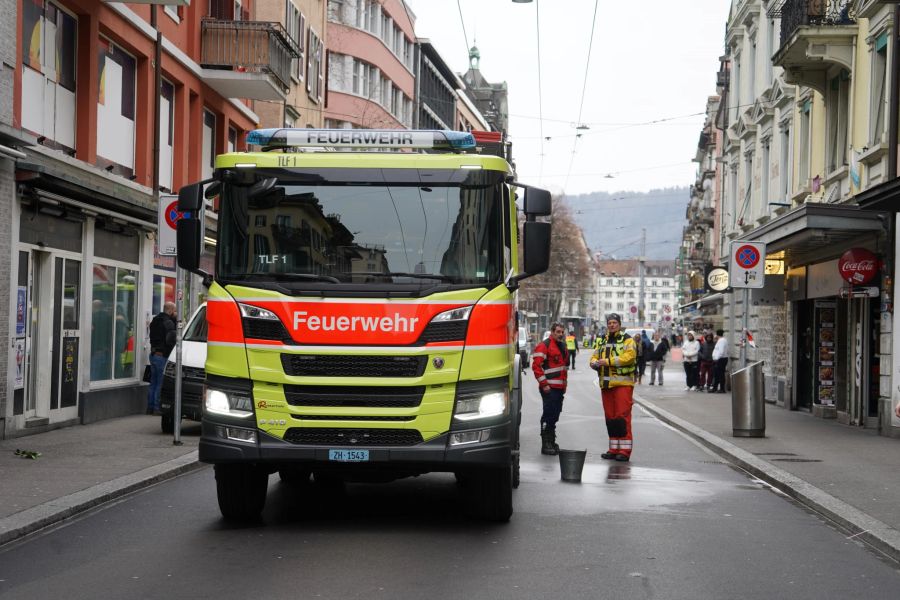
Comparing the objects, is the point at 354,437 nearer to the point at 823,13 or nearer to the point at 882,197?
the point at 882,197

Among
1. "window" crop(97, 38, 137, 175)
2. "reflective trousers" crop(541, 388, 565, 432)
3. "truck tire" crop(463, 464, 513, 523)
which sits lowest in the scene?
"truck tire" crop(463, 464, 513, 523)

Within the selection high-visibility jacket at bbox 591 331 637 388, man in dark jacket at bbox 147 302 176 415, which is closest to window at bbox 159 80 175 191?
man in dark jacket at bbox 147 302 176 415

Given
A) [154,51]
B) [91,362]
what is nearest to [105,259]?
A: [91,362]

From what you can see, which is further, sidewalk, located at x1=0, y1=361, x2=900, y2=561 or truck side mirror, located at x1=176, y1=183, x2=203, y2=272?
sidewalk, located at x1=0, y1=361, x2=900, y2=561

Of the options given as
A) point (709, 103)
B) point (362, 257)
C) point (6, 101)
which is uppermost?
point (709, 103)

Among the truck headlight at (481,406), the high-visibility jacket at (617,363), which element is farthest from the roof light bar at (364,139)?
the high-visibility jacket at (617,363)

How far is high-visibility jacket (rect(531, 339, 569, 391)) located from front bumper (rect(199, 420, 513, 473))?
672 centimetres

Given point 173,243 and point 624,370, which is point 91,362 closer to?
point 173,243

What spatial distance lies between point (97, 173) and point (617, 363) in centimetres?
897

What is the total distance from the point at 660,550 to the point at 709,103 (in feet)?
253

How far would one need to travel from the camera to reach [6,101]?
1619 cm

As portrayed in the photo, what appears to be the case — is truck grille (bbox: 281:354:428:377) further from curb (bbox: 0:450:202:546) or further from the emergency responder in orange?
the emergency responder in orange

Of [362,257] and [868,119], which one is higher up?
[868,119]

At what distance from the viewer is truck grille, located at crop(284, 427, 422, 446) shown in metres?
9.01
